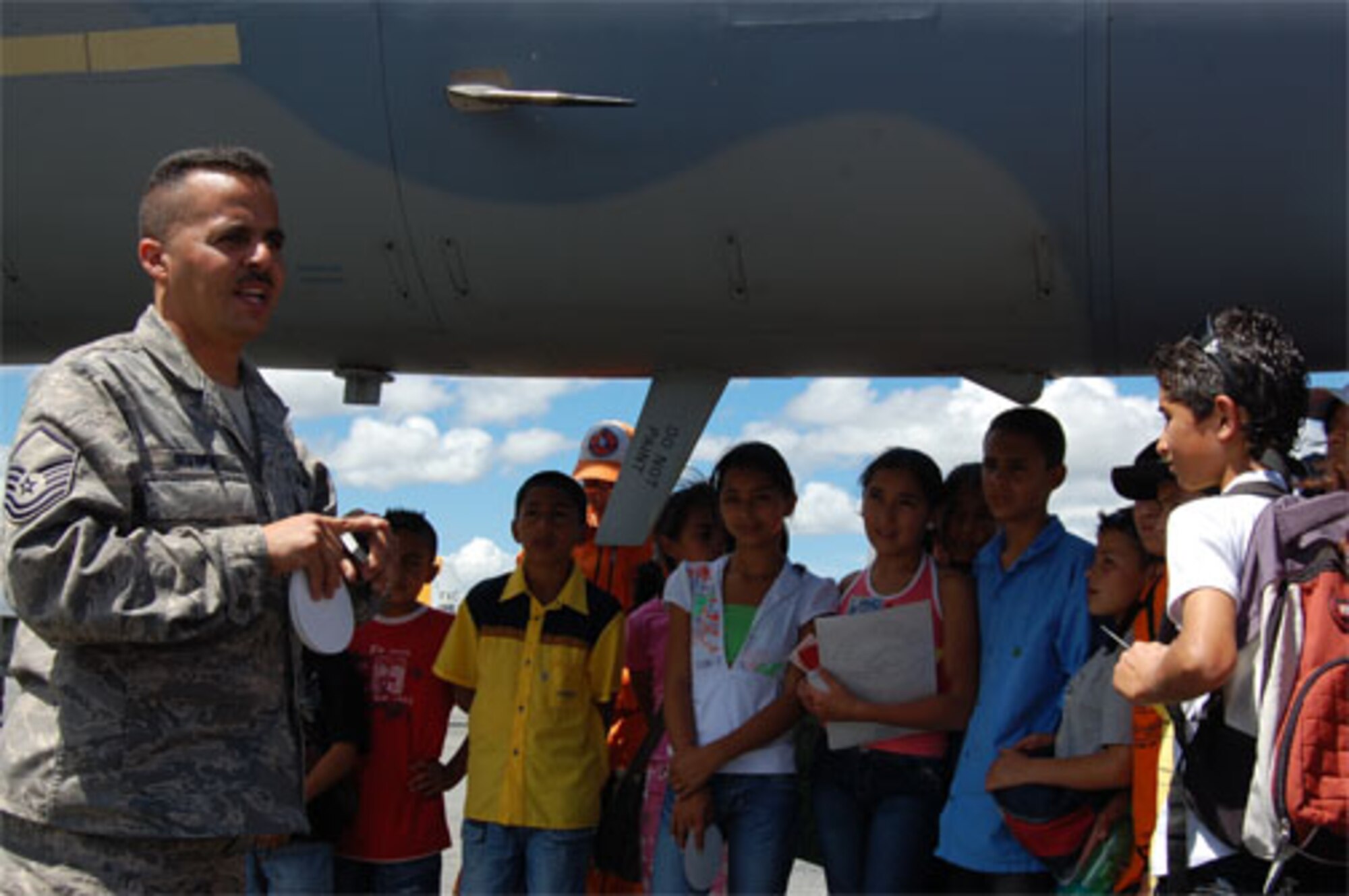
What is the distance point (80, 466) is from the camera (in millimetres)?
1912

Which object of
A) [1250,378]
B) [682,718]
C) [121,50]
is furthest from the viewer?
[121,50]

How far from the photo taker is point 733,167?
3.56m

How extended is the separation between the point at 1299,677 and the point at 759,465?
75.1 inches

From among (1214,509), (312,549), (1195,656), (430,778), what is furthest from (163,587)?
(430,778)

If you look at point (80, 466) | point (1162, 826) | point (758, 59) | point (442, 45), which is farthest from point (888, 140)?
point (80, 466)

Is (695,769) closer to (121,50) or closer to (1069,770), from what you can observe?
(1069,770)

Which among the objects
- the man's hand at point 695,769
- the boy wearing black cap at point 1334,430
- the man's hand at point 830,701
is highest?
the boy wearing black cap at point 1334,430

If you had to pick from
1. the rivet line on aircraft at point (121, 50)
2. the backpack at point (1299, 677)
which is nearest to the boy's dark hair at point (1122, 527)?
the backpack at point (1299, 677)

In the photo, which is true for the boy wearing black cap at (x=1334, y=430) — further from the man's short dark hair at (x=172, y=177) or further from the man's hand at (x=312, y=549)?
the man's short dark hair at (x=172, y=177)

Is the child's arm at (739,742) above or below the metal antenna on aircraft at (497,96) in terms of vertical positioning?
below

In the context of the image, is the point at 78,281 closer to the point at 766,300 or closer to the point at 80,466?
the point at 766,300

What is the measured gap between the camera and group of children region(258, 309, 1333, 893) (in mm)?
2375

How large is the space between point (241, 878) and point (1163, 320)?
2.70m

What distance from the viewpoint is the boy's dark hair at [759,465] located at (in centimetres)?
376
